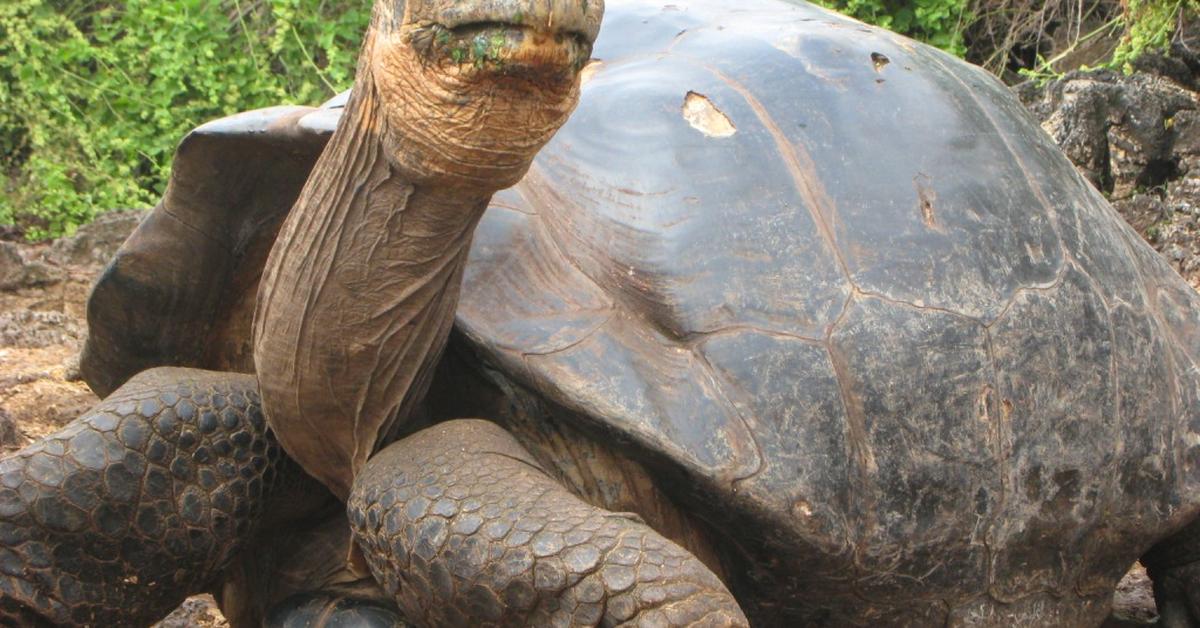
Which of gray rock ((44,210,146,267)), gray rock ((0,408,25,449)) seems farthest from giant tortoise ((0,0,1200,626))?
gray rock ((44,210,146,267))

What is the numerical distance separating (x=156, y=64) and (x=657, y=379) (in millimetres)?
5815

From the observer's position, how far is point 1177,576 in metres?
3.20

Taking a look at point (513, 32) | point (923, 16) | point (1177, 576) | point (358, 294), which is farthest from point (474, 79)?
point (923, 16)

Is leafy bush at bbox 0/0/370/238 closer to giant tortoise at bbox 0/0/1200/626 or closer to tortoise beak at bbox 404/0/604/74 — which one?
giant tortoise at bbox 0/0/1200/626

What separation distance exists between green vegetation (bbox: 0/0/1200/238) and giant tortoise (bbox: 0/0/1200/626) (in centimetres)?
424

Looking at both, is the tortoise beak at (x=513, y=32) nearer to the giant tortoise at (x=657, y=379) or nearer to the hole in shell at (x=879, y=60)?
the giant tortoise at (x=657, y=379)

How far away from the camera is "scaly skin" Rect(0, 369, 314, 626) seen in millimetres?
2562

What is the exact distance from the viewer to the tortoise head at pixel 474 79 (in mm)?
1783

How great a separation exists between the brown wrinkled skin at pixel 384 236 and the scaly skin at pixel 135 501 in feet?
0.54


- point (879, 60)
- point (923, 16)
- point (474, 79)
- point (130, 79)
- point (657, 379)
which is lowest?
point (130, 79)

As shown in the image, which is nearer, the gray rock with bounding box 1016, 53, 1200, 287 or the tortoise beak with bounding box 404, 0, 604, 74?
the tortoise beak with bounding box 404, 0, 604, 74

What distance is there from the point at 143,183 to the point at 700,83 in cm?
530

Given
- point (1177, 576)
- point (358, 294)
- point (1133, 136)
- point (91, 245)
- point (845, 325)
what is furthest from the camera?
point (91, 245)

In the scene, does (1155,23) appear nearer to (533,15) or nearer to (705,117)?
(705,117)
